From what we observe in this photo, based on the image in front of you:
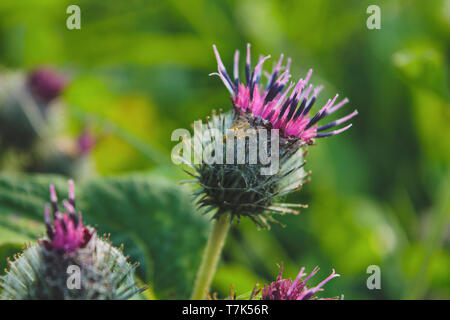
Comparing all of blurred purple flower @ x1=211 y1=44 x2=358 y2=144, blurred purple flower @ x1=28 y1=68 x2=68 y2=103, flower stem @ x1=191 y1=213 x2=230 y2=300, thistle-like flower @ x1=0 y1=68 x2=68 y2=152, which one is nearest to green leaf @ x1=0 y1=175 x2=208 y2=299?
flower stem @ x1=191 y1=213 x2=230 y2=300

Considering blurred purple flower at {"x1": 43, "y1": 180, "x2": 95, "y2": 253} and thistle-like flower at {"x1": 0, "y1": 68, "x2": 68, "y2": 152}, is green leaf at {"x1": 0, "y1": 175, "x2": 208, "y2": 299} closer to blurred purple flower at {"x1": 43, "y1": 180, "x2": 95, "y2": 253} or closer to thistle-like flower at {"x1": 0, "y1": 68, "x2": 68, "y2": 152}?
blurred purple flower at {"x1": 43, "y1": 180, "x2": 95, "y2": 253}

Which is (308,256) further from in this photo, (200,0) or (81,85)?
(200,0)

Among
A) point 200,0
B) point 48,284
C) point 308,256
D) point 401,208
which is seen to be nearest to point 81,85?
point 200,0

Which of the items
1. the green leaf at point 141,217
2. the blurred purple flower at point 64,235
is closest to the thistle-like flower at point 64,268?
the blurred purple flower at point 64,235

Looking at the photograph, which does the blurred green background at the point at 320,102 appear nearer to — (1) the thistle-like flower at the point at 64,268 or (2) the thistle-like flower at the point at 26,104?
(2) the thistle-like flower at the point at 26,104

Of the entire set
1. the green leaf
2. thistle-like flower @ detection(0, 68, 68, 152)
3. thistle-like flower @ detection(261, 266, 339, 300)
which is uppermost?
thistle-like flower @ detection(0, 68, 68, 152)

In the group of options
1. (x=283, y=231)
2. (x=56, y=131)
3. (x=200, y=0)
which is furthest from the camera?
(x=200, y=0)
